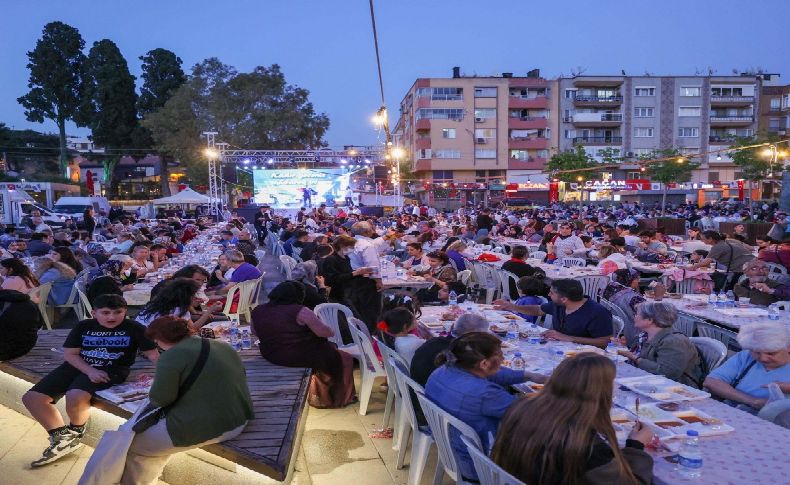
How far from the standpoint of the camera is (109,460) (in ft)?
10.9

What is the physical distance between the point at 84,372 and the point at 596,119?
180 ft

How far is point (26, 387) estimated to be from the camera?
512cm

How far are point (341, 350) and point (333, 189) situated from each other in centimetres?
2469

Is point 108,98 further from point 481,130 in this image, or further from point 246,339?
point 246,339

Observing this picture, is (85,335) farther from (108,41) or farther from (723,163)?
(723,163)

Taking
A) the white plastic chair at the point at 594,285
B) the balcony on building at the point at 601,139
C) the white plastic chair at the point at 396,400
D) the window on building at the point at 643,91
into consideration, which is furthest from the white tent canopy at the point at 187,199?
the window on building at the point at 643,91

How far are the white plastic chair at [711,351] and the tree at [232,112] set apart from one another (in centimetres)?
3336

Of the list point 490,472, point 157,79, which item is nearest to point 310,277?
point 490,472

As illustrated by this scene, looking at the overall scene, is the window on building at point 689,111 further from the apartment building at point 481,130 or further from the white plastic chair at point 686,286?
the white plastic chair at point 686,286

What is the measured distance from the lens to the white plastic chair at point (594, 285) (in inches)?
332

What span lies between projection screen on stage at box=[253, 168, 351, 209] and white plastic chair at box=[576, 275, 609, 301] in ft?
72.2

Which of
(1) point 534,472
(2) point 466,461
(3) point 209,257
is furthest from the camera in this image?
(3) point 209,257

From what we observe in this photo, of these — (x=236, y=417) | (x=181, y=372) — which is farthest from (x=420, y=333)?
(x=181, y=372)

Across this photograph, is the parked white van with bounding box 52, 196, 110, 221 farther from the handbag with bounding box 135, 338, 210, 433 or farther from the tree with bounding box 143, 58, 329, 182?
the handbag with bounding box 135, 338, 210, 433
